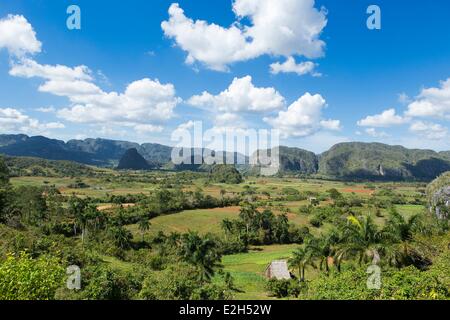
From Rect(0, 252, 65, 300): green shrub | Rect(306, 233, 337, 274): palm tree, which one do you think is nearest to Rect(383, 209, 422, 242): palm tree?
Rect(306, 233, 337, 274): palm tree

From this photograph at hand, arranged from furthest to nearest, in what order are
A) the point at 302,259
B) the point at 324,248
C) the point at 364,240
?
the point at 302,259
the point at 324,248
the point at 364,240

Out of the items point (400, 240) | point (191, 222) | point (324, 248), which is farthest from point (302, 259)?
point (191, 222)

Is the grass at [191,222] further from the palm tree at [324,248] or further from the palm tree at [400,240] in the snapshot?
the palm tree at [400,240]

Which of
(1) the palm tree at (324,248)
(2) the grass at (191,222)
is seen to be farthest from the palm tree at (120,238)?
(1) the palm tree at (324,248)

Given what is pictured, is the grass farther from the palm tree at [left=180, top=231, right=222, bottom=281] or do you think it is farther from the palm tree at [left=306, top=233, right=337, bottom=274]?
the palm tree at [left=306, top=233, right=337, bottom=274]

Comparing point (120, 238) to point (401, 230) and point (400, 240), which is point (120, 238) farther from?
point (401, 230)

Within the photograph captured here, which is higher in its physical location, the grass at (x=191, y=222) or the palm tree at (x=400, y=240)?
the palm tree at (x=400, y=240)
